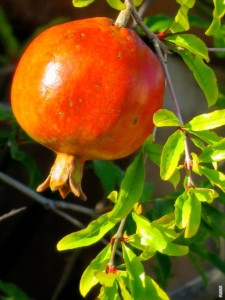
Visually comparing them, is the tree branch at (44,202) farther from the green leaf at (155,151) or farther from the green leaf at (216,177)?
the green leaf at (216,177)

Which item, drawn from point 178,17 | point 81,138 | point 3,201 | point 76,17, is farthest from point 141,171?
point 3,201

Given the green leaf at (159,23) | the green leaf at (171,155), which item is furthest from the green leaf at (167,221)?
the green leaf at (159,23)

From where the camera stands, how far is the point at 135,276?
63cm

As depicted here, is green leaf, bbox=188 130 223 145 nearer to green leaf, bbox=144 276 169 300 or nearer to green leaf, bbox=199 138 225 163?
green leaf, bbox=199 138 225 163

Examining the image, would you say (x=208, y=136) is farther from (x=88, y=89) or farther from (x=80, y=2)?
(x=80, y=2)

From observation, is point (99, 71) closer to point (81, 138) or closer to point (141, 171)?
point (81, 138)

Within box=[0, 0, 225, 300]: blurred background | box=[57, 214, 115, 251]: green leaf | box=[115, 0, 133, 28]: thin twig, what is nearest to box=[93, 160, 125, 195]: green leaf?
box=[0, 0, 225, 300]: blurred background

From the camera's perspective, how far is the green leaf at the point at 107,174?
1.17m

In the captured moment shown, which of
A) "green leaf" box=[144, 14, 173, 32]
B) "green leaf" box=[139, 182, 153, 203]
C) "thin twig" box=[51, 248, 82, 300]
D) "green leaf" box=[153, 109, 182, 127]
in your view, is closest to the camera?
"green leaf" box=[153, 109, 182, 127]

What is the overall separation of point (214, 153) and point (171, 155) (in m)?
0.07

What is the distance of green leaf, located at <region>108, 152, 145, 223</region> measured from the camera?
63cm

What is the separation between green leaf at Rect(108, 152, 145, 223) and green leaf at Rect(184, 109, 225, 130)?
0.13 m

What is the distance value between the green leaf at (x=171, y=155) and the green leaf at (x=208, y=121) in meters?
0.02

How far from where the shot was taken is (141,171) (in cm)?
67
